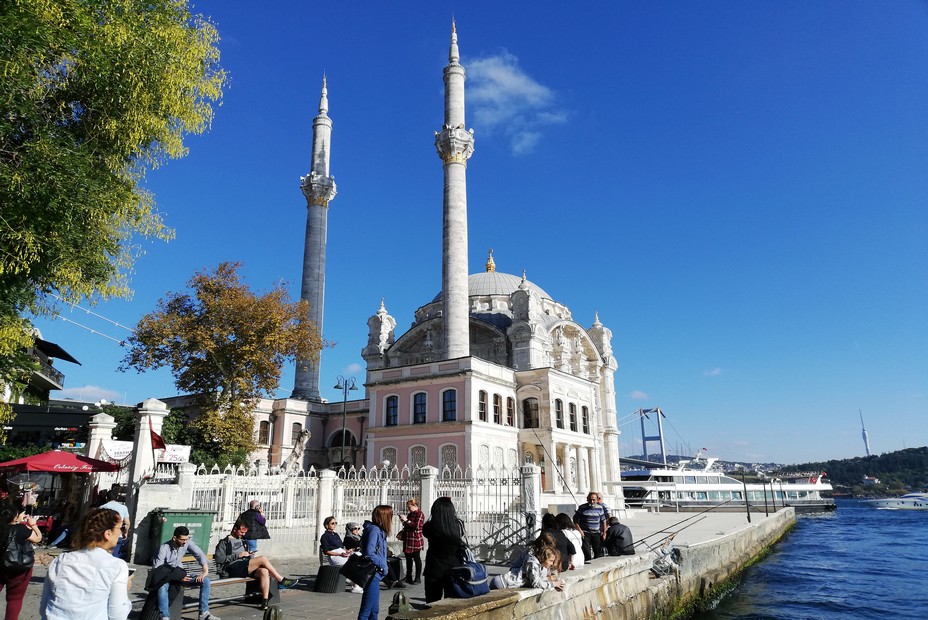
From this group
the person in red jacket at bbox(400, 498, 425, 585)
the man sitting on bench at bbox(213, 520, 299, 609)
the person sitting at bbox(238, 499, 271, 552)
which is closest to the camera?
the man sitting on bench at bbox(213, 520, 299, 609)

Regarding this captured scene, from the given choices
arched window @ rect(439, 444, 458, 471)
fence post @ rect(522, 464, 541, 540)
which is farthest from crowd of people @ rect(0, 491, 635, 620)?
arched window @ rect(439, 444, 458, 471)

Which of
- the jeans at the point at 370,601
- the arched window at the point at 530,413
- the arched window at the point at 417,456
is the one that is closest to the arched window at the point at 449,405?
the arched window at the point at 417,456

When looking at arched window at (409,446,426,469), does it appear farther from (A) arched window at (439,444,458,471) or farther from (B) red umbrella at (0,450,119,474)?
(B) red umbrella at (0,450,119,474)

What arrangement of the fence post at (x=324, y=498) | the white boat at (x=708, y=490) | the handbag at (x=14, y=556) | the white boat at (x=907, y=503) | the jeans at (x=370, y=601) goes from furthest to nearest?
the white boat at (x=907, y=503) → the white boat at (x=708, y=490) → the fence post at (x=324, y=498) → the jeans at (x=370, y=601) → the handbag at (x=14, y=556)

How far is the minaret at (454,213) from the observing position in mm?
31688

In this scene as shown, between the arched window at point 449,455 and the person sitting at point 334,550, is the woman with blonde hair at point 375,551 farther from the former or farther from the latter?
the arched window at point 449,455

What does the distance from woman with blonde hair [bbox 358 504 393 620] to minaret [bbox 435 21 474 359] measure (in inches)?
927

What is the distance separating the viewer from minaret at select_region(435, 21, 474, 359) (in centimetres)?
3169

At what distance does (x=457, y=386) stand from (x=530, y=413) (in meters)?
4.73

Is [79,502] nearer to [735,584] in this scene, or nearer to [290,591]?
[290,591]

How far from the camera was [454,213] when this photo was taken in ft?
107

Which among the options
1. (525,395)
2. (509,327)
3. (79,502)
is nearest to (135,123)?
(79,502)

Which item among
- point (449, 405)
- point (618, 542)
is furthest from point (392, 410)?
point (618, 542)

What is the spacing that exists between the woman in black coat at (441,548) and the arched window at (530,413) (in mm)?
24195
